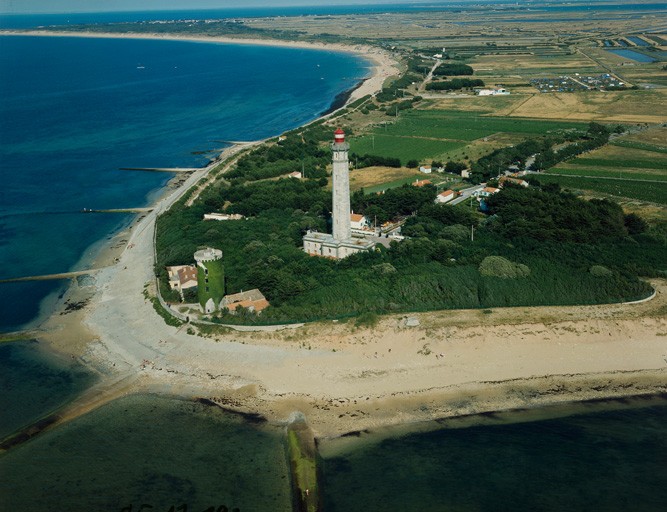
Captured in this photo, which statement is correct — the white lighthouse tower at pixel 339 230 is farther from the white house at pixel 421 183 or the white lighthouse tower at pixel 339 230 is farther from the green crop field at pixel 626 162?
the green crop field at pixel 626 162

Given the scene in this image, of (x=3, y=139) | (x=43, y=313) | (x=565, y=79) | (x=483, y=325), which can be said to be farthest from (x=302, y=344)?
(x=565, y=79)

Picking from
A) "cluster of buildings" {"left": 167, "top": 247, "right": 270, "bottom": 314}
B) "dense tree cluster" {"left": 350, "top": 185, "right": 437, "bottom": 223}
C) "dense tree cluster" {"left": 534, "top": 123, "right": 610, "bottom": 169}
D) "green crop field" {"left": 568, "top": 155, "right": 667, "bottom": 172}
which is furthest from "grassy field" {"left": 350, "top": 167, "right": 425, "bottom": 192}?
"cluster of buildings" {"left": 167, "top": 247, "right": 270, "bottom": 314}

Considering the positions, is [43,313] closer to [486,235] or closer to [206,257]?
[206,257]

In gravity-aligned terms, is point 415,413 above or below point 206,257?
below

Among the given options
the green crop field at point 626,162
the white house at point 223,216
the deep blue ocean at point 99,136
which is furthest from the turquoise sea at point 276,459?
the green crop field at point 626,162

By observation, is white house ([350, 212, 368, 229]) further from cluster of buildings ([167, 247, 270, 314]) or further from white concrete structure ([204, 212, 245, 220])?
cluster of buildings ([167, 247, 270, 314])

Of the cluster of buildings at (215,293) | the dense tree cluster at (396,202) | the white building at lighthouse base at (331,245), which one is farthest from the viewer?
the dense tree cluster at (396,202)

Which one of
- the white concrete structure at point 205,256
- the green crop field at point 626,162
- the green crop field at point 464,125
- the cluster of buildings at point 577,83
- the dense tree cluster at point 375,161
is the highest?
the cluster of buildings at point 577,83
